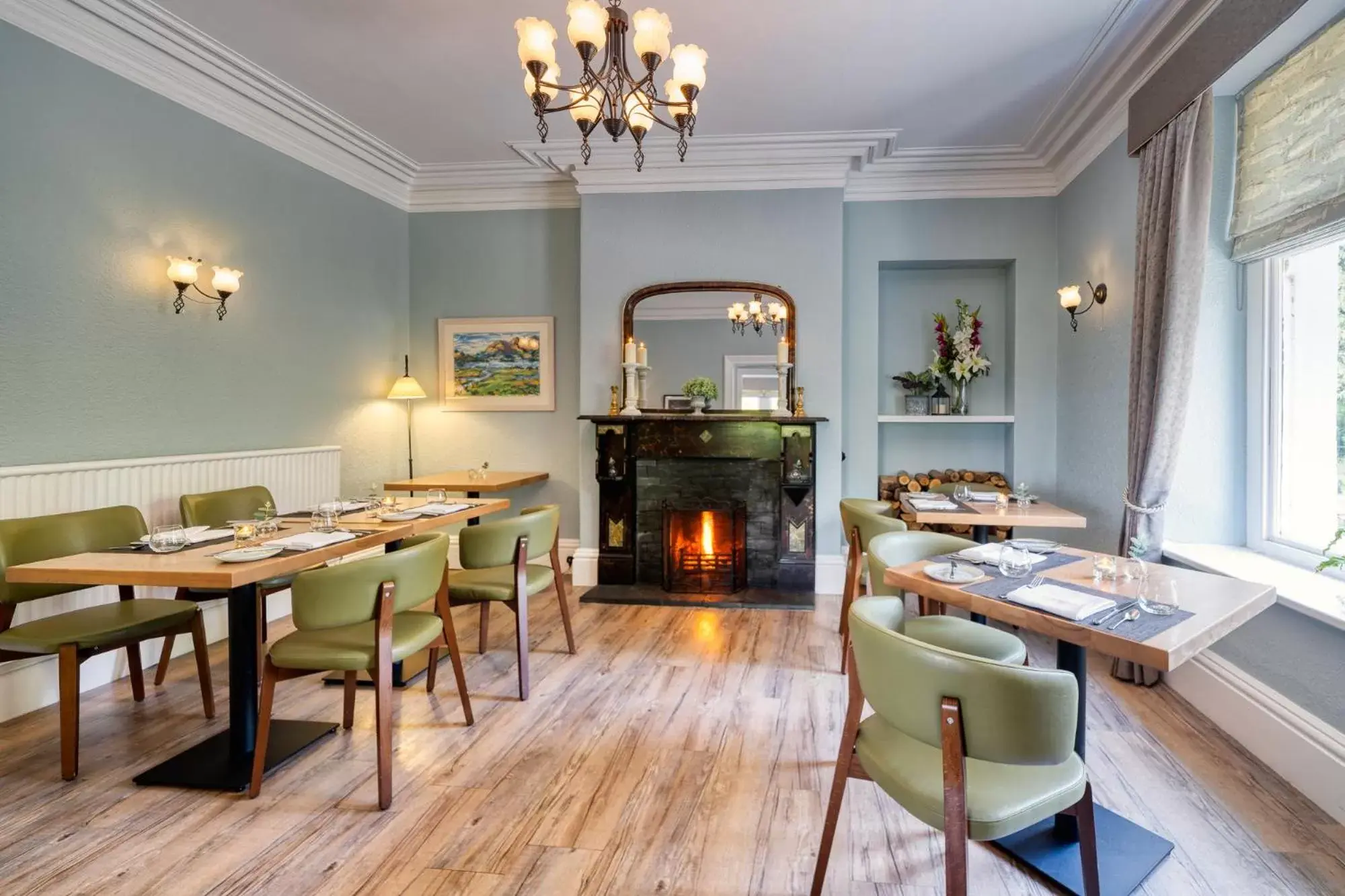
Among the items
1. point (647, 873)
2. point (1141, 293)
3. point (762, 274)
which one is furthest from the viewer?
point (762, 274)

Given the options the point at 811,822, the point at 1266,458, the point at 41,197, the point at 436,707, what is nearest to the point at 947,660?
the point at 811,822

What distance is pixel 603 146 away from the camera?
4.54m

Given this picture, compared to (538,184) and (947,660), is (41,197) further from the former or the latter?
(947,660)

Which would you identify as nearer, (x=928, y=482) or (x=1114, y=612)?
(x=1114, y=612)

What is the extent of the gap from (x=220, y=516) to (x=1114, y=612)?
3841 millimetres

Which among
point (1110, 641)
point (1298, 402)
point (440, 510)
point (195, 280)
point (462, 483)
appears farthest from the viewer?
point (462, 483)

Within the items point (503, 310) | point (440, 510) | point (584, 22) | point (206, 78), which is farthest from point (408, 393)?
point (584, 22)

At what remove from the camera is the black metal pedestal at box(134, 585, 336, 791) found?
2.24 meters

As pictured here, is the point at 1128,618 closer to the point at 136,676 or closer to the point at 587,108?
the point at 587,108

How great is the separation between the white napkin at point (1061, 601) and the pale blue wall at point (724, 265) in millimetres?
2812

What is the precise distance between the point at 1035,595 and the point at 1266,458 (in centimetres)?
188

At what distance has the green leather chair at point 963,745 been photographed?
4.09 ft

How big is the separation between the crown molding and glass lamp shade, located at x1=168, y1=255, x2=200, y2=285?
85 cm

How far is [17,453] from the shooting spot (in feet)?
9.26
